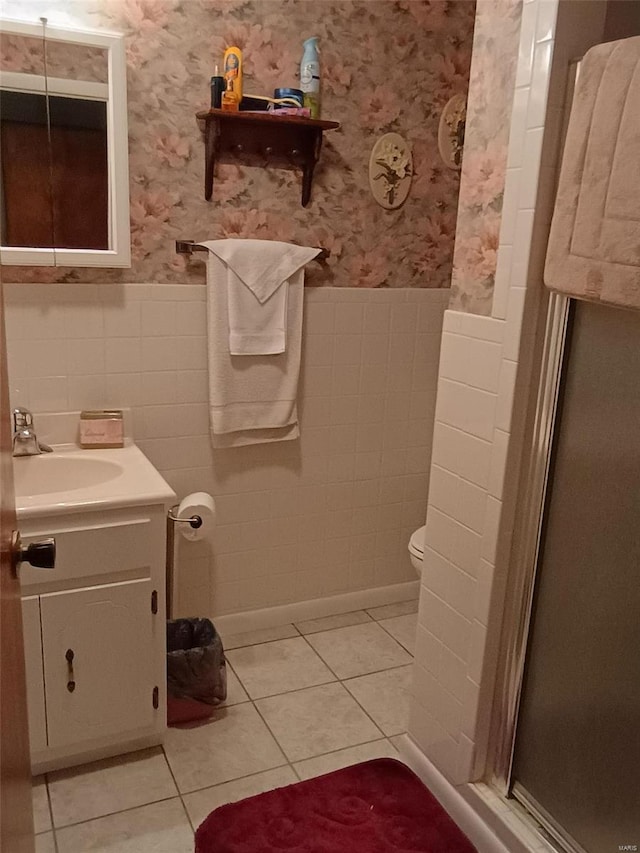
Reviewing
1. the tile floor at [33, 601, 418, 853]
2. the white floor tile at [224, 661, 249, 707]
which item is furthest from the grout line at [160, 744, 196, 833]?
the white floor tile at [224, 661, 249, 707]

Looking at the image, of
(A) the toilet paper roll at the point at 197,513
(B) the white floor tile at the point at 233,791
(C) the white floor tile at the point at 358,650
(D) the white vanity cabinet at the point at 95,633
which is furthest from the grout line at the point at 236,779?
(A) the toilet paper roll at the point at 197,513

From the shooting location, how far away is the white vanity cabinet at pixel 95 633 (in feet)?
6.25

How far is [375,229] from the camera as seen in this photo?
2.68 m

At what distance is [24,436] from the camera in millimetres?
2213

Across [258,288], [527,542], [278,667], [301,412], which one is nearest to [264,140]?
[258,288]

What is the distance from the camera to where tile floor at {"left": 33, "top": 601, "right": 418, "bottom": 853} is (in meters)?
1.91

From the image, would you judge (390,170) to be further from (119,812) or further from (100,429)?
(119,812)

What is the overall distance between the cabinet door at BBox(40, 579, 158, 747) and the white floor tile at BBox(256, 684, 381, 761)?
431 mm

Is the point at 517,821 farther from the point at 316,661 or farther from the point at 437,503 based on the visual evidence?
the point at 316,661

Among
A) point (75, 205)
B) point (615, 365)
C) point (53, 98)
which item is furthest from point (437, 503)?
point (53, 98)

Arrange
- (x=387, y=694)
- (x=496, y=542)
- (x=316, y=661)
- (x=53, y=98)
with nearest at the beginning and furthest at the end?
(x=496, y=542) → (x=53, y=98) → (x=387, y=694) → (x=316, y=661)

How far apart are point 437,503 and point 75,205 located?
4.42 ft

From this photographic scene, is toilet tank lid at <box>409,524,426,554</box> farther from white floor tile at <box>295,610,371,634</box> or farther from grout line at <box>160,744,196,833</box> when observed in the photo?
grout line at <box>160,744,196,833</box>

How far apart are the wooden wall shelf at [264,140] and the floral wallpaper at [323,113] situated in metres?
0.04
